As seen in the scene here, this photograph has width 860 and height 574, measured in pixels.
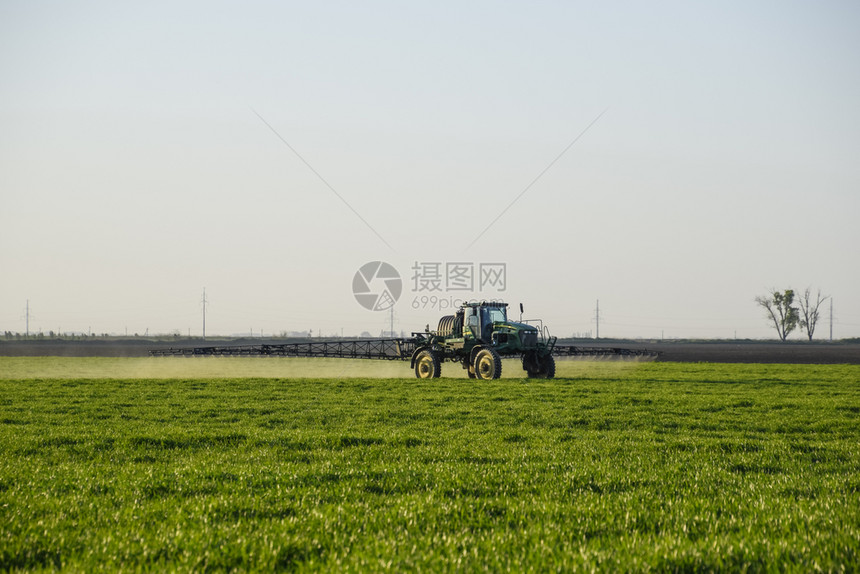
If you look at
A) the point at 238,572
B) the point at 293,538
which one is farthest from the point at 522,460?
the point at 238,572

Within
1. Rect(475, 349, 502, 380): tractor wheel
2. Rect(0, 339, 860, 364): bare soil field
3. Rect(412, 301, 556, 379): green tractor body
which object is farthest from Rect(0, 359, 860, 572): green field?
Rect(0, 339, 860, 364): bare soil field

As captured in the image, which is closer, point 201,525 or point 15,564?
point 15,564

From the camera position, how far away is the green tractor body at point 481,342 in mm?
35219

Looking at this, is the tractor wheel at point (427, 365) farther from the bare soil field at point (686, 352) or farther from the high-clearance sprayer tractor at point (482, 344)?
the bare soil field at point (686, 352)

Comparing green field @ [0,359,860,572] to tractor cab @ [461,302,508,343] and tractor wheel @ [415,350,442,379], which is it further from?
tractor wheel @ [415,350,442,379]

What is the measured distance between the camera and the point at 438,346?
37188 millimetres

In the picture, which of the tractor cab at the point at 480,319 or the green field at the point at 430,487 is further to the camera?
the tractor cab at the point at 480,319

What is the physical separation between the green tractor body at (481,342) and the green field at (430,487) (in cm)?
1446

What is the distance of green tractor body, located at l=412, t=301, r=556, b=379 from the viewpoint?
116ft

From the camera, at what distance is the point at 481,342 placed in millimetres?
35062

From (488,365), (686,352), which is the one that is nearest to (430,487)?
→ (488,365)

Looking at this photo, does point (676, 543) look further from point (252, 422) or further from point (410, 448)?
point (252, 422)

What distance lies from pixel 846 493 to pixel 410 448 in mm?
7296

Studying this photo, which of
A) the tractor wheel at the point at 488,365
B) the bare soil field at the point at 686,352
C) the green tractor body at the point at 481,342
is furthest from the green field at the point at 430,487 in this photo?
the bare soil field at the point at 686,352
